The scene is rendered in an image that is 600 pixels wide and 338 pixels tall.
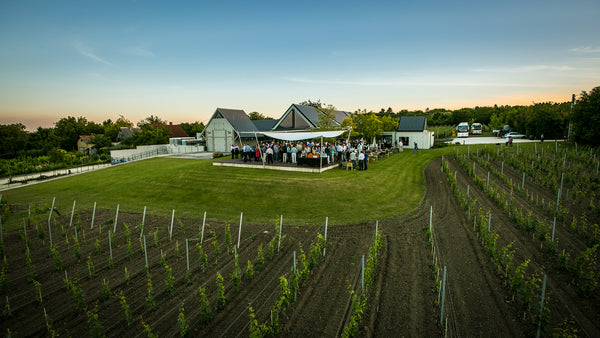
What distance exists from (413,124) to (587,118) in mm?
14589

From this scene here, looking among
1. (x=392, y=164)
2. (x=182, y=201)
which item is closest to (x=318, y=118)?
(x=392, y=164)

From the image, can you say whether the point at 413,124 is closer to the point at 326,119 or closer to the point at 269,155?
the point at 326,119

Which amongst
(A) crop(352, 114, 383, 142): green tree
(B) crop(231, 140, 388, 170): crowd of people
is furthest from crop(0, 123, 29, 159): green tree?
(A) crop(352, 114, 383, 142): green tree

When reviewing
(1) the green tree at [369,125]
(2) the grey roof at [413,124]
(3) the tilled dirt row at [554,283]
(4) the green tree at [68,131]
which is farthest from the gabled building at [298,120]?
(4) the green tree at [68,131]

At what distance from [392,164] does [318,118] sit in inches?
439

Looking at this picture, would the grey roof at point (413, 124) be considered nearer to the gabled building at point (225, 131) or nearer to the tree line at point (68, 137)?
the gabled building at point (225, 131)

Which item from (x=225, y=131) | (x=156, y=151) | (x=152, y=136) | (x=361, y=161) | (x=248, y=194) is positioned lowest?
(x=248, y=194)

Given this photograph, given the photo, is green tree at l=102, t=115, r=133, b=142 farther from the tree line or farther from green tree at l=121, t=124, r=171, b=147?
green tree at l=121, t=124, r=171, b=147

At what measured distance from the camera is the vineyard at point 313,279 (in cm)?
546

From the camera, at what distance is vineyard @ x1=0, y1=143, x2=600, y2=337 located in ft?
17.9

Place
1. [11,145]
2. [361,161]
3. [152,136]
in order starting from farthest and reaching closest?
[11,145] → [152,136] → [361,161]

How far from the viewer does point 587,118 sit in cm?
2539

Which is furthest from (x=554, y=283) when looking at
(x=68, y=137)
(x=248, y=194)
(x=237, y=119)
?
(x=68, y=137)

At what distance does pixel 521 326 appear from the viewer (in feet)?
17.6
